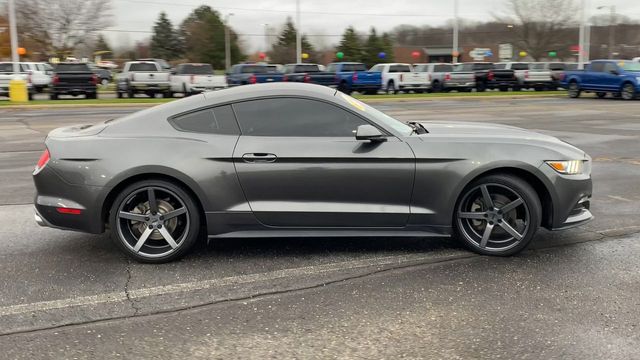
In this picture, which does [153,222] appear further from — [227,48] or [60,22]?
[227,48]

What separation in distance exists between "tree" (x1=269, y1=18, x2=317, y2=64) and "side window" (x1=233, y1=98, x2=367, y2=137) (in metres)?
78.9

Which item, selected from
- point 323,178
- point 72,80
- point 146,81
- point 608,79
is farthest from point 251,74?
point 323,178

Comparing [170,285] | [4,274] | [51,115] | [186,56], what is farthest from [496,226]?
[186,56]

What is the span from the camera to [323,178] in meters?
4.69

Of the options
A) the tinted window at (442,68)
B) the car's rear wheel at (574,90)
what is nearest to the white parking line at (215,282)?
the car's rear wheel at (574,90)

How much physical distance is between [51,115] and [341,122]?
17050mm

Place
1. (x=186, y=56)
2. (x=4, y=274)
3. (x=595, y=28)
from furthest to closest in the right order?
(x=186, y=56) < (x=595, y=28) < (x=4, y=274)

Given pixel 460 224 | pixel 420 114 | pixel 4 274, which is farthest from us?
pixel 420 114

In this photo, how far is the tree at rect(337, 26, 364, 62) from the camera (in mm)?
80938

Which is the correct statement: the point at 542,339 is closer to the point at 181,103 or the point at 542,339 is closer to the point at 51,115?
the point at 181,103

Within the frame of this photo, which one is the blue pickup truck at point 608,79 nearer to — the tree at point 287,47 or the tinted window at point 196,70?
the tinted window at point 196,70

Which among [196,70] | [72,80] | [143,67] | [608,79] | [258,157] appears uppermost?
[143,67]

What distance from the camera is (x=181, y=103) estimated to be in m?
5.01

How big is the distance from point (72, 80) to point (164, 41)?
76735 millimetres
